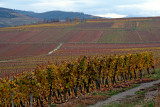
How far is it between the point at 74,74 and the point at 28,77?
18.5 feet

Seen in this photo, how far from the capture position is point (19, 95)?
15.0 meters

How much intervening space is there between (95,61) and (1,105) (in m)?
9.09

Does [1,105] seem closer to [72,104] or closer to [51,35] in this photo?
[72,104]

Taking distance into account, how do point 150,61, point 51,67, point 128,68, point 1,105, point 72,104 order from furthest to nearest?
point 150,61
point 128,68
point 51,67
point 1,105
point 72,104

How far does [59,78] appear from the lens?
59.9ft

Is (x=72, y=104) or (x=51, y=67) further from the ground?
(x=51, y=67)

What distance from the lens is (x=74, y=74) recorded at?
1952 centimetres

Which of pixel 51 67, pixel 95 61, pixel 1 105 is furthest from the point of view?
pixel 95 61

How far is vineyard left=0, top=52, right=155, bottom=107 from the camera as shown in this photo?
14.7 meters

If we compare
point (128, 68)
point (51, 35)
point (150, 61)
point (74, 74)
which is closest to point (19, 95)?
point (74, 74)

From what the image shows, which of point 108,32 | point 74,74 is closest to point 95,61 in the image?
Result: point 74,74

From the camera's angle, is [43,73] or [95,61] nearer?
[43,73]

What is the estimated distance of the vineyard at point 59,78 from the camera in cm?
1470

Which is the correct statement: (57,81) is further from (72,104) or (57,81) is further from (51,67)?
(72,104)
